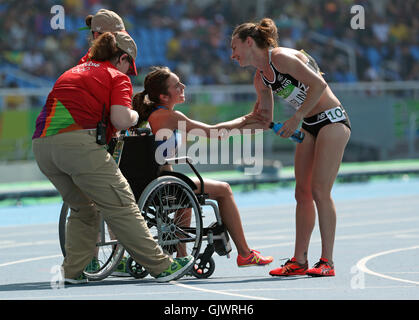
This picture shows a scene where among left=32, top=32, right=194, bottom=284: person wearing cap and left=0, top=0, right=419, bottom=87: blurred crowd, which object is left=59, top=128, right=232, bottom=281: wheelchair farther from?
left=0, top=0, right=419, bottom=87: blurred crowd

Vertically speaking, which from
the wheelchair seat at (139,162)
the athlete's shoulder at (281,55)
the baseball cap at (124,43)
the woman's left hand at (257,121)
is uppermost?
the baseball cap at (124,43)

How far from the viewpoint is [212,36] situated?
70.1 ft

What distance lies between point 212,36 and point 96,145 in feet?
50.5

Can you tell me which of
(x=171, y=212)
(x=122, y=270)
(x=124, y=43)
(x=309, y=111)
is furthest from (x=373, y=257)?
(x=124, y=43)

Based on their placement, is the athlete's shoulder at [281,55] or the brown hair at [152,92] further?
the brown hair at [152,92]

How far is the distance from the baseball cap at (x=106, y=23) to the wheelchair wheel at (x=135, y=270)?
1712 mm

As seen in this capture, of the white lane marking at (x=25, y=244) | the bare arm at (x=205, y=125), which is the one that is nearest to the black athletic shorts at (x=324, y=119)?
the bare arm at (x=205, y=125)

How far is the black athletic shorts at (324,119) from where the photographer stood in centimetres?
692

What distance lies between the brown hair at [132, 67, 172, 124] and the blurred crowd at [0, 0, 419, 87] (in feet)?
33.2

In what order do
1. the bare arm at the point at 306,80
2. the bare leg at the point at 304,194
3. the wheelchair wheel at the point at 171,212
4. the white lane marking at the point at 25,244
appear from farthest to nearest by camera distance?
the white lane marking at the point at 25,244 → the bare leg at the point at 304,194 → the bare arm at the point at 306,80 → the wheelchair wheel at the point at 171,212

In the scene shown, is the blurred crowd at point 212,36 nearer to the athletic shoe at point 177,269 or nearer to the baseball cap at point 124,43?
the baseball cap at point 124,43

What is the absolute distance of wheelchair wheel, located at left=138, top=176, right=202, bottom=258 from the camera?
662cm
